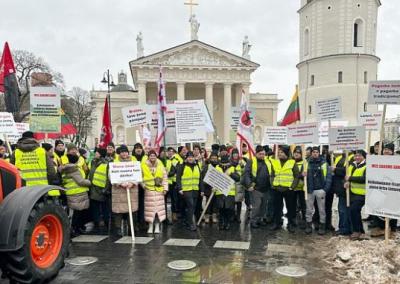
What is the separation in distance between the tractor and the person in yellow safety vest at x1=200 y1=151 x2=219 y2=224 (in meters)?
4.13

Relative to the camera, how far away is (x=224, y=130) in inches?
2175

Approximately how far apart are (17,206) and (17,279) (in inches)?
30.7

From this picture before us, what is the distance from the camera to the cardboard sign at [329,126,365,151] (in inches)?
300

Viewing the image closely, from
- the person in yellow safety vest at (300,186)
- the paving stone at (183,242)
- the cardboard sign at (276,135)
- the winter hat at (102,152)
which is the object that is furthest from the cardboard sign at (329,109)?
the winter hat at (102,152)

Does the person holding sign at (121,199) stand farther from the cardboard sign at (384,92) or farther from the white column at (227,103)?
the white column at (227,103)

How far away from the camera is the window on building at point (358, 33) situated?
47625mm

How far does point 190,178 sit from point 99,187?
6.48ft

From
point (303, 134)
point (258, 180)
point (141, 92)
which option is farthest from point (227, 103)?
Result: point (258, 180)

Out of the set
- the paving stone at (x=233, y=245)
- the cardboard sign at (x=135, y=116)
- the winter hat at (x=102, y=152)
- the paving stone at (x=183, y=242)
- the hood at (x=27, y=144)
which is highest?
the cardboard sign at (x=135, y=116)

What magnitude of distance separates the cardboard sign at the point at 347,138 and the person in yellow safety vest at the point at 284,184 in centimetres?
98

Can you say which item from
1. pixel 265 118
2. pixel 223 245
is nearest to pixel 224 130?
pixel 265 118

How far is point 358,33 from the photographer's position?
4775 cm

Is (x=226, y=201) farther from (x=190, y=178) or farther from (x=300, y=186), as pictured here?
(x=300, y=186)

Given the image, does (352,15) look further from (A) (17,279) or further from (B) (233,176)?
(A) (17,279)
